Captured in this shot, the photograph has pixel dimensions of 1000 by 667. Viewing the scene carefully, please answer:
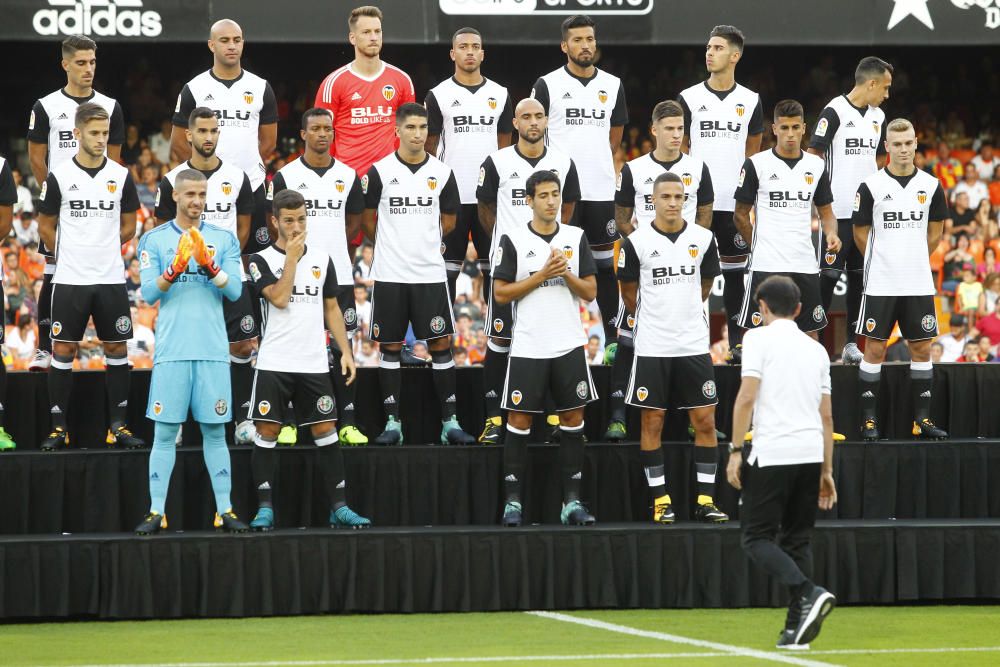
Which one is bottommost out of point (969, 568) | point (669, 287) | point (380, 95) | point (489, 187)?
point (969, 568)

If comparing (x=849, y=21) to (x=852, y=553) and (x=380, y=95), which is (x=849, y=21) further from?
(x=852, y=553)

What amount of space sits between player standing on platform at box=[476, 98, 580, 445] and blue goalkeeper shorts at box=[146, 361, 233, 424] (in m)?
2.05

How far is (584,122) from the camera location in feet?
34.4

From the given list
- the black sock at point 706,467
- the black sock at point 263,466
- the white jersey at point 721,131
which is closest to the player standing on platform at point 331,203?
the black sock at point 263,466

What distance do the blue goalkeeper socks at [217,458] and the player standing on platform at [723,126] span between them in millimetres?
3960

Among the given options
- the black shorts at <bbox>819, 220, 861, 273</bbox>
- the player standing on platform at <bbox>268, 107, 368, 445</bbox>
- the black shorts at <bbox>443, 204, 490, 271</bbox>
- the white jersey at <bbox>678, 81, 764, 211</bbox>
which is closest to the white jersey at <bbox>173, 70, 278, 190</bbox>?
the player standing on platform at <bbox>268, 107, 368, 445</bbox>

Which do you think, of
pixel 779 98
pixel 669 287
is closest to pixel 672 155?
pixel 669 287

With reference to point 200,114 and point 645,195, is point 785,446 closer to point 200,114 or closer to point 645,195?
point 645,195

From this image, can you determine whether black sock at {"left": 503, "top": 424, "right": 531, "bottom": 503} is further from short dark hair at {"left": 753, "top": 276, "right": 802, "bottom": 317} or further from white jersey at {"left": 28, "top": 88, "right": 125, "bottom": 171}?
white jersey at {"left": 28, "top": 88, "right": 125, "bottom": 171}

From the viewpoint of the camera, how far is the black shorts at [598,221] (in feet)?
34.4

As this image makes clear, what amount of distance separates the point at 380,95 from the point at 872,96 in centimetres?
373

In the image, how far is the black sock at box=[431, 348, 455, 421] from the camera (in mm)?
9984

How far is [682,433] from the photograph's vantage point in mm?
10414

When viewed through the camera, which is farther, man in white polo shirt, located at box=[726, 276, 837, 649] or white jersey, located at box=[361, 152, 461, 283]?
white jersey, located at box=[361, 152, 461, 283]
